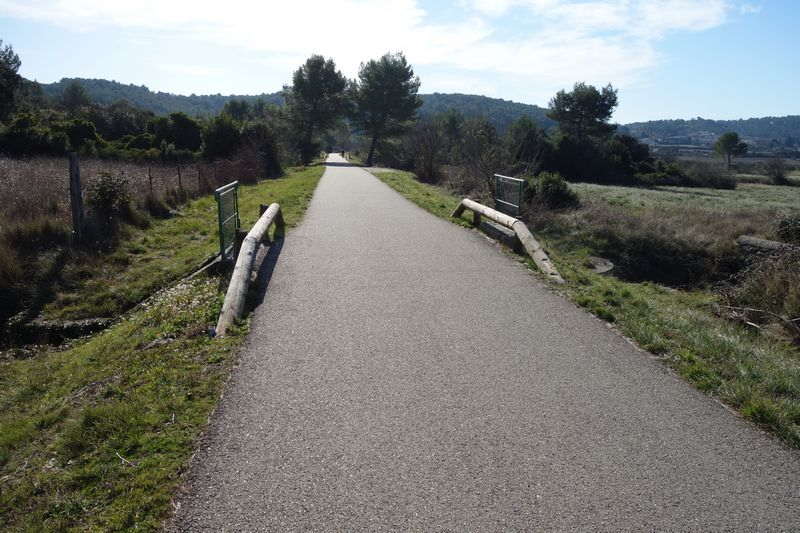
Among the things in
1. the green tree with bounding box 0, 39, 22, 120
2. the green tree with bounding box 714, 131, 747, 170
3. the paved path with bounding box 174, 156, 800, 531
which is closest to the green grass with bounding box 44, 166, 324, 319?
the paved path with bounding box 174, 156, 800, 531

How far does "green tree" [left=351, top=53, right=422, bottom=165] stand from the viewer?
53719 mm

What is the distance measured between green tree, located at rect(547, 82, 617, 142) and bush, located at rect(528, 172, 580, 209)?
52296mm

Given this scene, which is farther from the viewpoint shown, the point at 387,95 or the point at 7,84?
the point at 387,95

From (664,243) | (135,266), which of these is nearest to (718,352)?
(135,266)

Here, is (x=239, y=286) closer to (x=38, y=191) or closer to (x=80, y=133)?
(x=38, y=191)

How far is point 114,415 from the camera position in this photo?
4117mm

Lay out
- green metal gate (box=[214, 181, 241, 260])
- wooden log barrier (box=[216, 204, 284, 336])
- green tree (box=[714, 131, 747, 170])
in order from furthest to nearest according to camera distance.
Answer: green tree (box=[714, 131, 747, 170]), green metal gate (box=[214, 181, 241, 260]), wooden log barrier (box=[216, 204, 284, 336])

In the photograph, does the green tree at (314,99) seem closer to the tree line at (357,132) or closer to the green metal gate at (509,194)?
the tree line at (357,132)

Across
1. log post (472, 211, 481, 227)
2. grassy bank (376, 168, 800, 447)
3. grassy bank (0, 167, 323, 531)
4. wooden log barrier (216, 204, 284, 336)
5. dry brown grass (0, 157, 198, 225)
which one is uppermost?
dry brown grass (0, 157, 198, 225)

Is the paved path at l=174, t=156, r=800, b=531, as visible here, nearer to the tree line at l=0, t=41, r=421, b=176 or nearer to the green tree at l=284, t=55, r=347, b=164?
the tree line at l=0, t=41, r=421, b=176

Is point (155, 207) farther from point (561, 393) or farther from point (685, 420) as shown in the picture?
point (685, 420)

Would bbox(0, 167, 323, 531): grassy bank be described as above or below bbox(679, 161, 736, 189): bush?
below

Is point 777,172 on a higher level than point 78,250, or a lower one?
higher

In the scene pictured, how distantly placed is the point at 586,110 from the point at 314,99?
3529 centimetres
